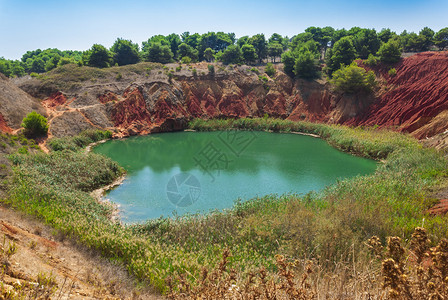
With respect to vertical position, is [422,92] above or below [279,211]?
above

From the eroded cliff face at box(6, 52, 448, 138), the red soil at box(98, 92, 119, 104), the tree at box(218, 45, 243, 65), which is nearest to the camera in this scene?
the eroded cliff face at box(6, 52, 448, 138)

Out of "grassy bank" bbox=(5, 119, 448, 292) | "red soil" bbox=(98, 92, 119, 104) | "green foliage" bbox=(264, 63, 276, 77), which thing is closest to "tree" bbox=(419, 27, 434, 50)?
"green foliage" bbox=(264, 63, 276, 77)

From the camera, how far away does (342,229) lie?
7.60 metres

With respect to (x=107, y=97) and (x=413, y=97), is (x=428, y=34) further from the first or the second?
(x=107, y=97)

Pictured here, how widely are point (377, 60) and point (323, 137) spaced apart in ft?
44.2

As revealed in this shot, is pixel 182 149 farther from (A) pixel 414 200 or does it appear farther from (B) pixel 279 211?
(A) pixel 414 200

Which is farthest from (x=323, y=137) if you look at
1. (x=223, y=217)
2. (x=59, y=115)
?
(x=59, y=115)

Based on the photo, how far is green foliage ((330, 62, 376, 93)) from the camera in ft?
99.3

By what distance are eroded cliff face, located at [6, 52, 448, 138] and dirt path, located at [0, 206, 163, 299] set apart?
19945 mm

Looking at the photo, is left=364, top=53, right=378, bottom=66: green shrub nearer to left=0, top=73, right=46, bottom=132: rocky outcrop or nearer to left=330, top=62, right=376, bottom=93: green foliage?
left=330, top=62, right=376, bottom=93: green foliage

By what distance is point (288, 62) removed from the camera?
3931 centimetres

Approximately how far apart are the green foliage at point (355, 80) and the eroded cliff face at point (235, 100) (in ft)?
3.08

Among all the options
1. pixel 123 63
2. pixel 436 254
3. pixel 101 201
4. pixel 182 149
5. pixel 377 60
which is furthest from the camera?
pixel 123 63

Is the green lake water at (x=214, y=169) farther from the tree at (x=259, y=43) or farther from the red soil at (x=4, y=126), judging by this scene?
the tree at (x=259, y=43)
